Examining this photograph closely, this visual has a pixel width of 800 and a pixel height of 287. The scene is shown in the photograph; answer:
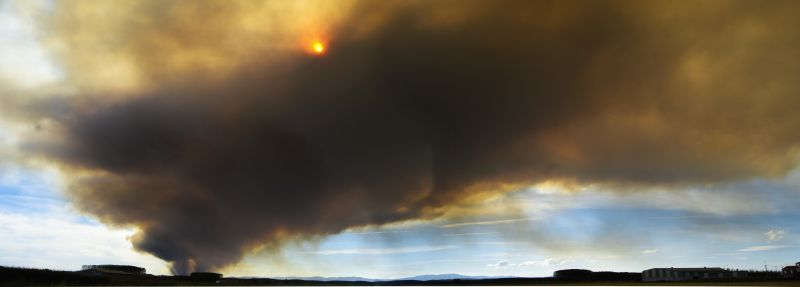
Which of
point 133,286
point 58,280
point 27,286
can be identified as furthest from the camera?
point 58,280

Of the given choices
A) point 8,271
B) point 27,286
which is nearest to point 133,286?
point 27,286

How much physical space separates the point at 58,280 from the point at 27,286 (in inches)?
2335

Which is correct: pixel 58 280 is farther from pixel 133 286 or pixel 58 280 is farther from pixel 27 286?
pixel 27 286

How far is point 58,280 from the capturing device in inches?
7559

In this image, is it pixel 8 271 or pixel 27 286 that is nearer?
pixel 27 286

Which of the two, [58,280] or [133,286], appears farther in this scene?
[58,280]

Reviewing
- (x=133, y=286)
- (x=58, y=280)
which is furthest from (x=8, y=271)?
(x=133, y=286)

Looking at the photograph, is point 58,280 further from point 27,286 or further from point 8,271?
point 27,286

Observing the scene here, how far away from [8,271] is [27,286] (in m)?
57.6

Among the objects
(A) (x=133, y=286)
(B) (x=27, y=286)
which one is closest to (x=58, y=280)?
(A) (x=133, y=286)

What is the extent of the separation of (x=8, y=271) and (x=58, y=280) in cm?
A: 1588

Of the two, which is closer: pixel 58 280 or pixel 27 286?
pixel 27 286

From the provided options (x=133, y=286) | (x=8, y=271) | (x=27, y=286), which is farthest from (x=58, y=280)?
(x=27, y=286)

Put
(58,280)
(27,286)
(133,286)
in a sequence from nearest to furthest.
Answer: (27,286) → (133,286) → (58,280)
